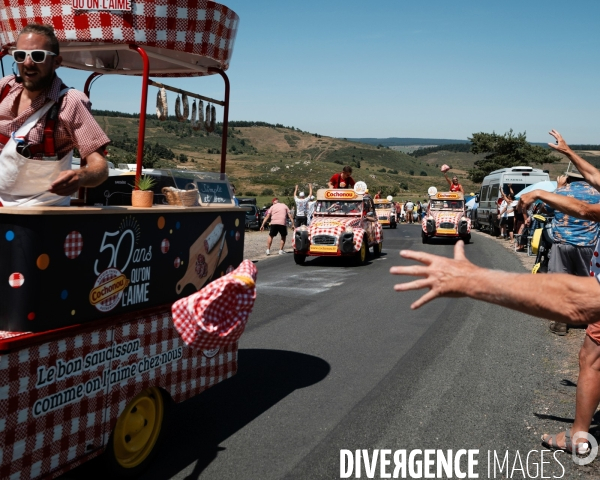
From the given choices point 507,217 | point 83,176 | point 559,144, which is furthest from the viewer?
point 507,217

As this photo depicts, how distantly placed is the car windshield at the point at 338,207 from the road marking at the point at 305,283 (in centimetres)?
250

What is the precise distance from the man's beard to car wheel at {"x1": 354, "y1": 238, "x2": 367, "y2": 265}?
44.0 feet

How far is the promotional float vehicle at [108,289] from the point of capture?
3.05 meters

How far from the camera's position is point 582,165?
509cm

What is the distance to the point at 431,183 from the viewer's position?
11656cm

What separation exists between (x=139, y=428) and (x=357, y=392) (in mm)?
2391

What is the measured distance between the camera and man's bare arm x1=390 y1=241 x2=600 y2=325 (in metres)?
2.34

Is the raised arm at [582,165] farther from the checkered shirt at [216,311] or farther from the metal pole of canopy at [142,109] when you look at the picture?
the metal pole of canopy at [142,109]

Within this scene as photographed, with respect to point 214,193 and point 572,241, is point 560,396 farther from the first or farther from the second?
point 214,193

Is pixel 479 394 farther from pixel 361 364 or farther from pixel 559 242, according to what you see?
pixel 559 242

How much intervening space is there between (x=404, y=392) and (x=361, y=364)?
1.04 m

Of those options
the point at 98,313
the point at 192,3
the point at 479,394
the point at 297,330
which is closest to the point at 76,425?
the point at 98,313

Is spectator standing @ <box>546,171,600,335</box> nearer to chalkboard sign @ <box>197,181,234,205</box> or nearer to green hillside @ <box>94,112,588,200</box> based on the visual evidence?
chalkboard sign @ <box>197,181,234,205</box>

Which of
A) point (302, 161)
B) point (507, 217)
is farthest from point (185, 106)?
point (302, 161)
